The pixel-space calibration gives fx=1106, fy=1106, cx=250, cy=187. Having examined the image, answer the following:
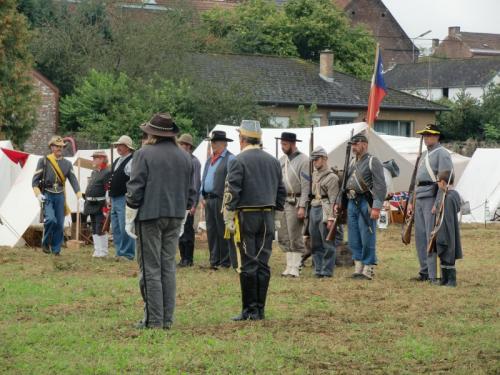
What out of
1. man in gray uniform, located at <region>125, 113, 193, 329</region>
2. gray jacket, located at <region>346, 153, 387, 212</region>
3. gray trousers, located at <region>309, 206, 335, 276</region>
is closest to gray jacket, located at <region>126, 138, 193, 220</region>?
man in gray uniform, located at <region>125, 113, 193, 329</region>

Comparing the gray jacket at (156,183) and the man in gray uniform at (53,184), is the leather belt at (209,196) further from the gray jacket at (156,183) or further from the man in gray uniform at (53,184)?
the gray jacket at (156,183)

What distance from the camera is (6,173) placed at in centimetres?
2203

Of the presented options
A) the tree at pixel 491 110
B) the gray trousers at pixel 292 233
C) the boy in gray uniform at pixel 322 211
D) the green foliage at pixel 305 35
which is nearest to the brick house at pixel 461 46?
the green foliage at pixel 305 35

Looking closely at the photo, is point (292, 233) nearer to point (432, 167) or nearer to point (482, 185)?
point (432, 167)

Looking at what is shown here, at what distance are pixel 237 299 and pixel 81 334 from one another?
2886 millimetres

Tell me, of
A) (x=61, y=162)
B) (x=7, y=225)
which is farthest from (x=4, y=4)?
(x=61, y=162)

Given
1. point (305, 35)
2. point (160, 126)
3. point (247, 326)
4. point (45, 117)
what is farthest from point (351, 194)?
point (305, 35)

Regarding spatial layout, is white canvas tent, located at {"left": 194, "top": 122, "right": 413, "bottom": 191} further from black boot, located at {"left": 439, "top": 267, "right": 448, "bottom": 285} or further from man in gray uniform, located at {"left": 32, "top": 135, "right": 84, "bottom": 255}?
black boot, located at {"left": 439, "top": 267, "right": 448, "bottom": 285}

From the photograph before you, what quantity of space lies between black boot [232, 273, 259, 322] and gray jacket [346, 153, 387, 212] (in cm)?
391

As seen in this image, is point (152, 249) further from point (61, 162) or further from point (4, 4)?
point (4, 4)

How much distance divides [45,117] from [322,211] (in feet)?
96.4

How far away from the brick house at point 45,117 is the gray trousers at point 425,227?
29545mm

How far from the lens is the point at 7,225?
20281 millimetres

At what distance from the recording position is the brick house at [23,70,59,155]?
4231 cm
